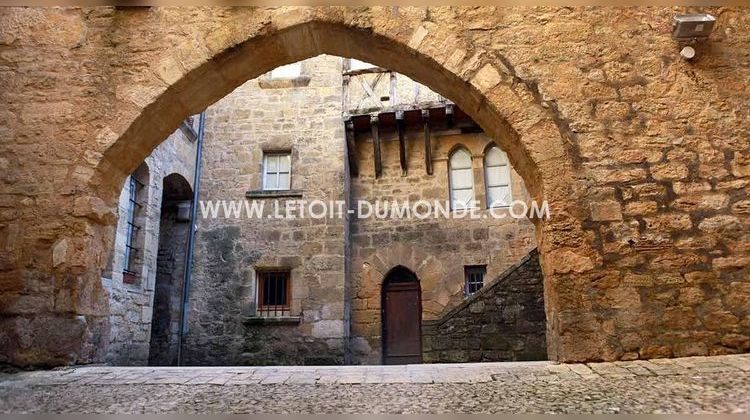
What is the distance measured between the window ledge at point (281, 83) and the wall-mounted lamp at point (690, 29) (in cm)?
636

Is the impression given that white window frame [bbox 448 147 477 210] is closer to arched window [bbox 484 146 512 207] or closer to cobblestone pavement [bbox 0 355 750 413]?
arched window [bbox 484 146 512 207]

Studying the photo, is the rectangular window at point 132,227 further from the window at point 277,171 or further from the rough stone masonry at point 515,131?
the rough stone masonry at point 515,131

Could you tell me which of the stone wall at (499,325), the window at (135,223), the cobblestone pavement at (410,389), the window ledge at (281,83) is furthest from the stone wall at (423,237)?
the cobblestone pavement at (410,389)

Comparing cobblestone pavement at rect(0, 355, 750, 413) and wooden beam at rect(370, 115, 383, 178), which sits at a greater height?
wooden beam at rect(370, 115, 383, 178)

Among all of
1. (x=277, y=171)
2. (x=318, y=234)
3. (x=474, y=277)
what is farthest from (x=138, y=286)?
(x=474, y=277)

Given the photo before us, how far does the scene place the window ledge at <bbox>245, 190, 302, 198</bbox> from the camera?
8.29 m

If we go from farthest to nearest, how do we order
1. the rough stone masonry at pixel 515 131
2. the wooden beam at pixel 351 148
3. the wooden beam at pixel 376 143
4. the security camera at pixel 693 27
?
1. the wooden beam at pixel 351 148
2. the wooden beam at pixel 376 143
3. the security camera at pixel 693 27
4. the rough stone masonry at pixel 515 131

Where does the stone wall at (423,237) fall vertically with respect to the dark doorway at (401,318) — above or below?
above

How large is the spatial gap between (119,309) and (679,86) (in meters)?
6.00

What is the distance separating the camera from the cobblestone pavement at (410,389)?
2158 mm

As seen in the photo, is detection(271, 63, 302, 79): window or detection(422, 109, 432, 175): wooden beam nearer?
detection(422, 109, 432, 175): wooden beam

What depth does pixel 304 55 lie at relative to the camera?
12.9 feet

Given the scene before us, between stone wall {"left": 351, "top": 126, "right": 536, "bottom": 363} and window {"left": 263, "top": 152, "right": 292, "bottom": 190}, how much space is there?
114 cm

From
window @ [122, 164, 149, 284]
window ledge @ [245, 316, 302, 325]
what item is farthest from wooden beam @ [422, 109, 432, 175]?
window @ [122, 164, 149, 284]
